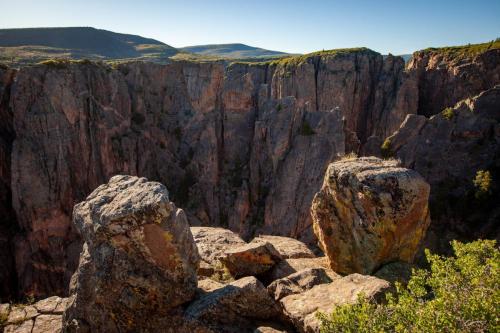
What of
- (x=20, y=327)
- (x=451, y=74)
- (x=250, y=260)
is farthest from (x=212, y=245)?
(x=451, y=74)

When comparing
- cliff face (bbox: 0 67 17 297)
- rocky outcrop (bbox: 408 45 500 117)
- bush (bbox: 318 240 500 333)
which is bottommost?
cliff face (bbox: 0 67 17 297)

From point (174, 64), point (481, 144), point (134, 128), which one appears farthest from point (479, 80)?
point (134, 128)

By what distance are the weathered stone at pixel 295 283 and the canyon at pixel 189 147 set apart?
34.5m

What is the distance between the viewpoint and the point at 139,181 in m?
13.1

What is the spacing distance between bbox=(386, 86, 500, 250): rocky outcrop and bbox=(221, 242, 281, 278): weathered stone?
34.0m

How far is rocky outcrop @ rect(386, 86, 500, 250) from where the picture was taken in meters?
43.0

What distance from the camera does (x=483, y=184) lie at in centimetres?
4294

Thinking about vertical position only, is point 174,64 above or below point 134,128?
above

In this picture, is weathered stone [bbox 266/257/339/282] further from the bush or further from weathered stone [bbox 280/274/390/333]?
the bush

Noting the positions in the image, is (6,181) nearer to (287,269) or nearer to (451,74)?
(287,269)

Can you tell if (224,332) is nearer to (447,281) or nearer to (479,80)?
(447,281)

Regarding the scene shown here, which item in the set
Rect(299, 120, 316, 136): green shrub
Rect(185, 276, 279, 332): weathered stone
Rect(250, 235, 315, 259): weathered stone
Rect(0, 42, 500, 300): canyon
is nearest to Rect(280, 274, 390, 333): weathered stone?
Rect(185, 276, 279, 332): weathered stone

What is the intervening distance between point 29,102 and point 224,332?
189 feet

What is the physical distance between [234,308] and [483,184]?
42785 millimetres
